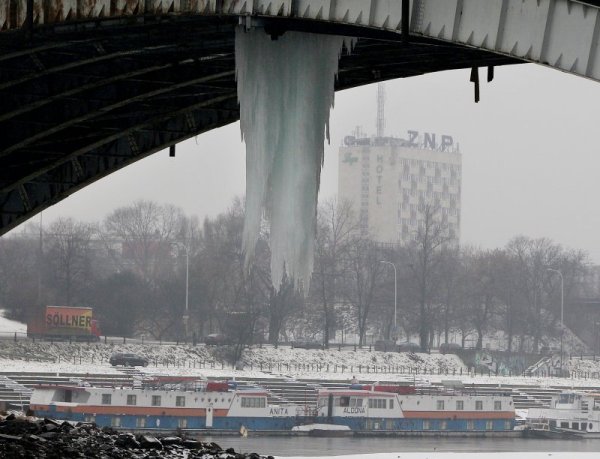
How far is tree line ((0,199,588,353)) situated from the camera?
12188 cm

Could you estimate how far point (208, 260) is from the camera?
130375mm

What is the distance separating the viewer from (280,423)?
281 feet

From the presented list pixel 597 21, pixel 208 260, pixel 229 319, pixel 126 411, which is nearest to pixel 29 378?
pixel 126 411

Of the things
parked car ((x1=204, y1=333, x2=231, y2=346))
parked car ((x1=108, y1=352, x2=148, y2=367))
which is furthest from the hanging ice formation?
parked car ((x1=204, y1=333, x2=231, y2=346))

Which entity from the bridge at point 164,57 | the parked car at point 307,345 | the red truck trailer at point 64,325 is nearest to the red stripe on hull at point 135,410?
the red truck trailer at point 64,325

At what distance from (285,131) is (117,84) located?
6793 millimetres

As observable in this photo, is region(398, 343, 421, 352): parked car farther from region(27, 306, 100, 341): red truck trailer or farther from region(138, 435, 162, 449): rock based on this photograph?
region(138, 435, 162, 449): rock

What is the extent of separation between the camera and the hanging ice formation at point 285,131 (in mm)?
18281

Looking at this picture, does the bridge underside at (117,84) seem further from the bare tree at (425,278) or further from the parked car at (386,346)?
the bare tree at (425,278)

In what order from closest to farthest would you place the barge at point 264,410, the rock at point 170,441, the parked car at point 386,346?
the rock at point 170,441
the barge at point 264,410
the parked car at point 386,346

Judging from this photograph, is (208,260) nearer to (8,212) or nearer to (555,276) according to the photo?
(555,276)

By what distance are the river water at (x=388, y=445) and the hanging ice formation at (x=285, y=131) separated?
174ft

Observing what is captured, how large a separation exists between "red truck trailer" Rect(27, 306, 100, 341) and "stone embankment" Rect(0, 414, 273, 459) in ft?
250

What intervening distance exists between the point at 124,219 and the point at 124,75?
129881mm
